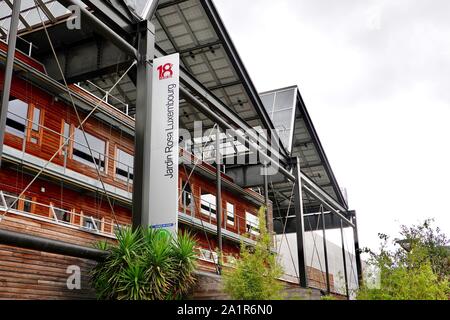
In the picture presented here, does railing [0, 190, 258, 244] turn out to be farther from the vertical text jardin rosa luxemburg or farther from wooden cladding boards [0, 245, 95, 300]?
the vertical text jardin rosa luxemburg

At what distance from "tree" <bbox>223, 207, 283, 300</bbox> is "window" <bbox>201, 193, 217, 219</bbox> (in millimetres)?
12380

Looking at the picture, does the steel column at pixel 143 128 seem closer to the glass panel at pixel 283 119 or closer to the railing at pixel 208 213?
the railing at pixel 208 213

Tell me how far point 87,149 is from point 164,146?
5.46 meters

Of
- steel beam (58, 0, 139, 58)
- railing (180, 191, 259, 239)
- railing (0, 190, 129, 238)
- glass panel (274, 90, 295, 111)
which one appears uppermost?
glass panel (274, 90, 295, 111)

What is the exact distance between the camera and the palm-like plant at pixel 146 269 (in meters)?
7.86

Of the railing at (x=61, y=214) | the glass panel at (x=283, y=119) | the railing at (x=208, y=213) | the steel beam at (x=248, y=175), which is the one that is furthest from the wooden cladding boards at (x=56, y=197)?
the glass panel at (x=283, y=119)

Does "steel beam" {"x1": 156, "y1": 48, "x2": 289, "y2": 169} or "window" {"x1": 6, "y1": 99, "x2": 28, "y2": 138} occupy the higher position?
"steel beam" {"x1": 156, "y1": 48, "x2": 289, "y2": 169}

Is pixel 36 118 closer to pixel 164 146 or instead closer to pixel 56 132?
pixel 56 132

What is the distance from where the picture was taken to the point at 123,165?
1631 cm

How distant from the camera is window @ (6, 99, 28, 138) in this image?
12336mm

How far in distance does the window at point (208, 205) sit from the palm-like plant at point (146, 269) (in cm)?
1152

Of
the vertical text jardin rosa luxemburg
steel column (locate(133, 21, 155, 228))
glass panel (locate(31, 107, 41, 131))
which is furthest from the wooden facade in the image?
the vertical text jardin rosa luxemburg
